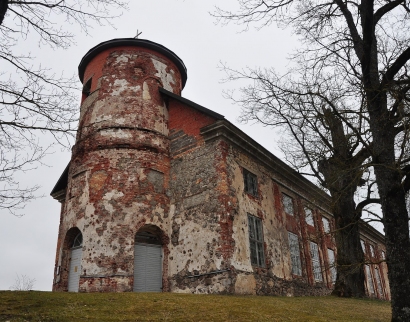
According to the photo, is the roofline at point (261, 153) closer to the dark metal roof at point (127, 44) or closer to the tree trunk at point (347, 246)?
the tree trunk at point (347, 246)

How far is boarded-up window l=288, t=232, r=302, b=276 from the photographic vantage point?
1719 centimetres

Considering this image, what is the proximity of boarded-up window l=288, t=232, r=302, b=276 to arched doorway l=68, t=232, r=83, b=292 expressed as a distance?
945 centimetres

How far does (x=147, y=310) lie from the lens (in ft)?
24.8

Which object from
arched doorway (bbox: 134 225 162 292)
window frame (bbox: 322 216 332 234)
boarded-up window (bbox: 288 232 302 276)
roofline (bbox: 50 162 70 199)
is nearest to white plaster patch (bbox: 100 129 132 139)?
arched doorway (bbox: 134 225 162 292)

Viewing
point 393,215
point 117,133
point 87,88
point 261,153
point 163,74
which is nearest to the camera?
point 393,215

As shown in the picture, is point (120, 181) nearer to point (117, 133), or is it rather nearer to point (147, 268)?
point (117, 133)

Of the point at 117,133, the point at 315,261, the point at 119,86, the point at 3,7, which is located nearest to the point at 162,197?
the point at 117,133

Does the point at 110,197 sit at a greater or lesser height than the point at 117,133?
lesser

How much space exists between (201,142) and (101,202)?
14.8 ft

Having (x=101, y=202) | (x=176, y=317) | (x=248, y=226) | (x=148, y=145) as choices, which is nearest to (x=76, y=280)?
(x=101, y=202)

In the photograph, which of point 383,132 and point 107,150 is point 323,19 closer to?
point 383,132

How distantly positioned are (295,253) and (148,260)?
7788 mm

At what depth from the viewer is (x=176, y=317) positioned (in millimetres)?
7133

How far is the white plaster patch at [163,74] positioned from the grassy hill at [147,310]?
1041cm
